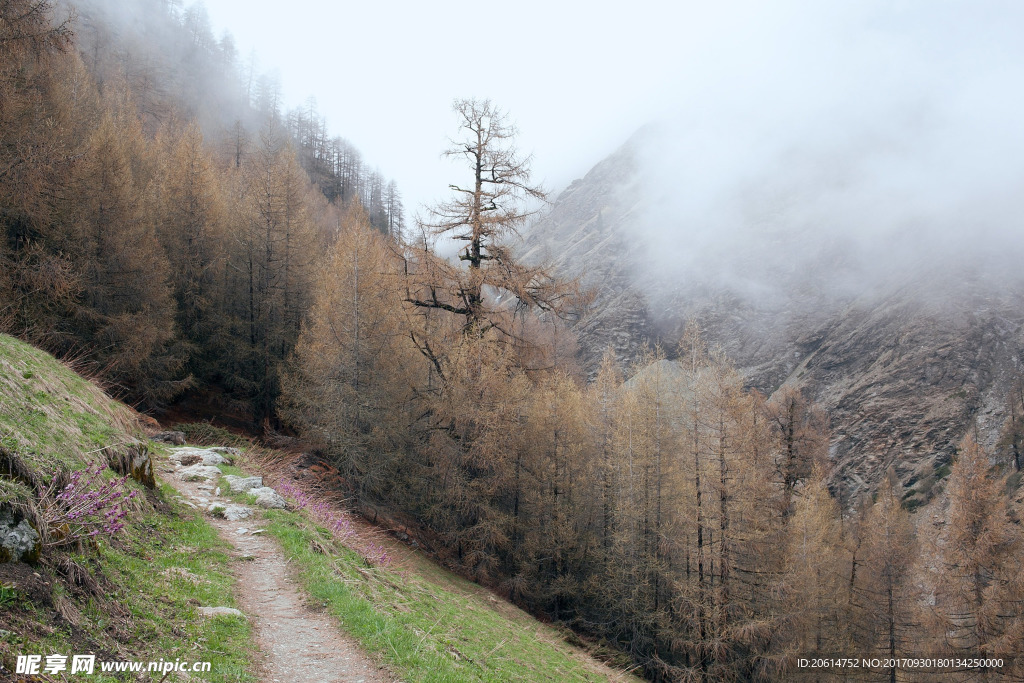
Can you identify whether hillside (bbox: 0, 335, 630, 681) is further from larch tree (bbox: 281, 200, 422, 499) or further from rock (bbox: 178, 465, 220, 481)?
larch tree (bbox: 281, 200, 422, 499)

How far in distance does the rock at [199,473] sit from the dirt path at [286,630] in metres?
3.17

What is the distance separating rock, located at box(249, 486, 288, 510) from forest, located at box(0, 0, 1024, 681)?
5.71m

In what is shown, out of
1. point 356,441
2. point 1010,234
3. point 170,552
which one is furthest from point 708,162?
point 170,552

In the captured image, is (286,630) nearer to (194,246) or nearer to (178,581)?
(178,581)

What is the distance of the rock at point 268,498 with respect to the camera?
34.3 feet

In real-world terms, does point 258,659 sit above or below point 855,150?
below

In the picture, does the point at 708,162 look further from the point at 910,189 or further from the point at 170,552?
the point at 170,552

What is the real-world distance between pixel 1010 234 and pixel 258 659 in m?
98.6

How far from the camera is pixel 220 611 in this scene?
17.9 feet

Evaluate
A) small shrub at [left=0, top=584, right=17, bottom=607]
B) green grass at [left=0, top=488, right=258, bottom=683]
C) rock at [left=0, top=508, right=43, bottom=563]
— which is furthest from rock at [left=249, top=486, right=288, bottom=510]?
small shrub at [left=0, top=584, right=17, bottom=607]

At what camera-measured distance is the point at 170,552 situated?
663 cm

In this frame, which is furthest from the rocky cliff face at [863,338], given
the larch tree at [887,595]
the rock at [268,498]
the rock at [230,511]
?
the rock at [230,511]

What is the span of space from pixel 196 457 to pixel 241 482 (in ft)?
7.78

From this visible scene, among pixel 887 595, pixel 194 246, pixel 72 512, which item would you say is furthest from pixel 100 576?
pixel 887 595
